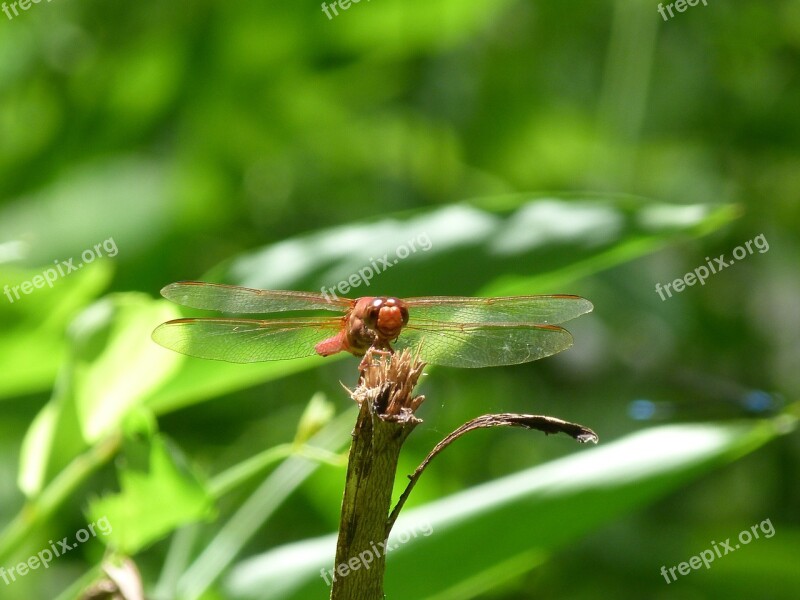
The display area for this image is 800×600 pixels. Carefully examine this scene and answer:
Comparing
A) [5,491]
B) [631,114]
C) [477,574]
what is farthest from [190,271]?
[477,574]

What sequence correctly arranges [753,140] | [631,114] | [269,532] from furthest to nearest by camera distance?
[753,140] → [631,114] → [269,532]

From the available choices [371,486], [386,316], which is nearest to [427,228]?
[386,316]

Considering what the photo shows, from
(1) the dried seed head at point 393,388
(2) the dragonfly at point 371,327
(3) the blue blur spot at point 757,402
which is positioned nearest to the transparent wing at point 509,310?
(2) the dragonfly at point 371,327

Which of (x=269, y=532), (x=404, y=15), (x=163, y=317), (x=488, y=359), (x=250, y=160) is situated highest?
(x=404, y=15)

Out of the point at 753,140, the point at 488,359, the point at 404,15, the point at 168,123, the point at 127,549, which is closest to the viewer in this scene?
the point at 127,549

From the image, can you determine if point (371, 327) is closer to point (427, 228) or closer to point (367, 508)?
point (427, 228)

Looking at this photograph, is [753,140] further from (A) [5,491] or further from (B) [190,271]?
(A) [5,491]

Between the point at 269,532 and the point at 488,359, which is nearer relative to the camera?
the point at 488,359
